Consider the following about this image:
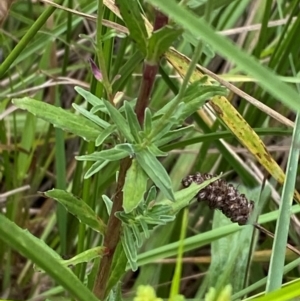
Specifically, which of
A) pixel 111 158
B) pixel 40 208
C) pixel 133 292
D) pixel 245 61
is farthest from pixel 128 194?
pixel 40 208

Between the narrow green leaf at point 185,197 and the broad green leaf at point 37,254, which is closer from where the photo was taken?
the broad green leaf at point 37,254

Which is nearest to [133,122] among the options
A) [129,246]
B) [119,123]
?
[119,123]

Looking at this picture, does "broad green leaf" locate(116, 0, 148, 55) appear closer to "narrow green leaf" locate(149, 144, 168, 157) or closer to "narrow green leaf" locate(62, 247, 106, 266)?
"narrow green leaf" locate(149, 144, 168, 157)

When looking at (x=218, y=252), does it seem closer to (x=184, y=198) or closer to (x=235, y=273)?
(x=235, y=273)

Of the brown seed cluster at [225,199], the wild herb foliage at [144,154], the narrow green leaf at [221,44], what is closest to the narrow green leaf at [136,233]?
the wild herb foliage at [144,154]

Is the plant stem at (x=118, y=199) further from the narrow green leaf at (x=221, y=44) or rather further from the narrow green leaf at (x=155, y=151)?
the narrow green leaf at (x=221, y=44)

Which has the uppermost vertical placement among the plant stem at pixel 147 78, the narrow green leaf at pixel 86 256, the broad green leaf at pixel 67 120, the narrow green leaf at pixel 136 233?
the plant stem at pixel 147 78
